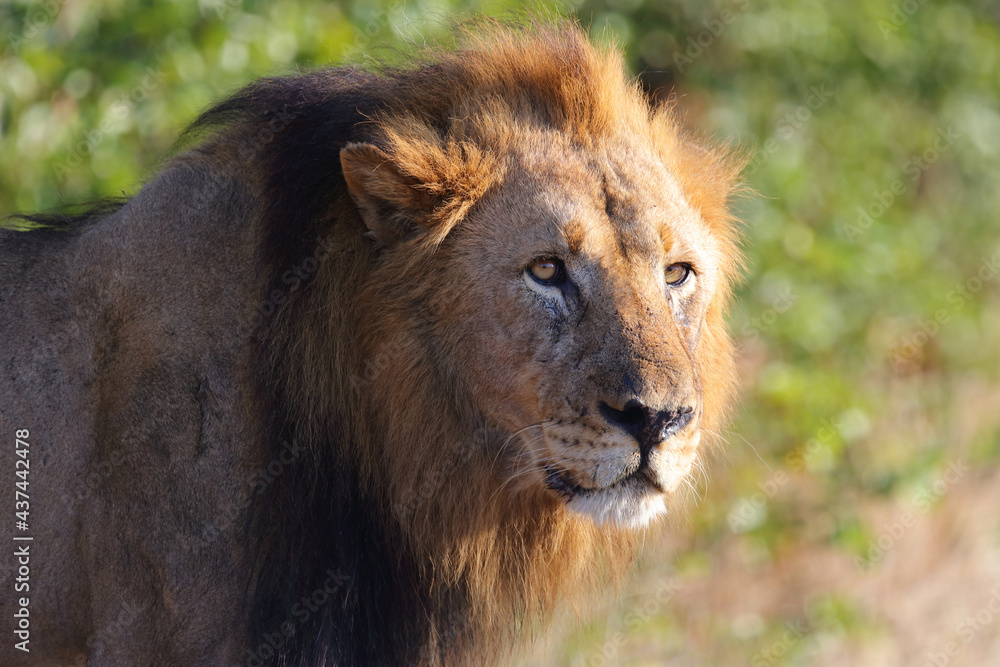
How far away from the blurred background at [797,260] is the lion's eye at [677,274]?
0.84m

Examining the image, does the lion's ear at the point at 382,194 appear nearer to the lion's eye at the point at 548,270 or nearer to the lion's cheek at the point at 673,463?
the lion's eye at the point at 548,270

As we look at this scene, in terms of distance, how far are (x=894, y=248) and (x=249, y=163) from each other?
20.0ft

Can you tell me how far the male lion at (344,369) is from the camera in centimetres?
239

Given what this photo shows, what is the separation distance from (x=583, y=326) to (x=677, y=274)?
15.4 inches

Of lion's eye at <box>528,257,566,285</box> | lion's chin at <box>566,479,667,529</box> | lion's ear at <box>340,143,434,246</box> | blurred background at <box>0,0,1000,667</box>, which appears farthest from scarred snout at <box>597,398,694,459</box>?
blurred background at <box>0,0,1000,667</box>

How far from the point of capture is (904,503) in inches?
246

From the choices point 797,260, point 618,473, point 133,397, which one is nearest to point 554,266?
point 618,473

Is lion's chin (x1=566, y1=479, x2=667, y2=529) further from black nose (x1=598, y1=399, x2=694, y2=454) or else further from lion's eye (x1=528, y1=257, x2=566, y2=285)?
lion's eye (x1=528, y1=257, x2=566, y2=285)

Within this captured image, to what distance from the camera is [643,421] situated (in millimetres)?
2250

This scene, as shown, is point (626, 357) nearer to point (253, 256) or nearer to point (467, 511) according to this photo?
point (467, 511)

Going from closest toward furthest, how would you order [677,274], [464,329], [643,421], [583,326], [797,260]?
[643,421] → [583,326] → [464,329] → [677,274] → [797,260]

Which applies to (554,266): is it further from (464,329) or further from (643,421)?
(643,421)

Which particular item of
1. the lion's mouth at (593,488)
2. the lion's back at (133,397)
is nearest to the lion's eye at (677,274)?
the lion's mouth at (593,488)

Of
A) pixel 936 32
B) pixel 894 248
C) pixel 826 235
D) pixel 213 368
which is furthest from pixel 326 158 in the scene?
pixel 936 32
